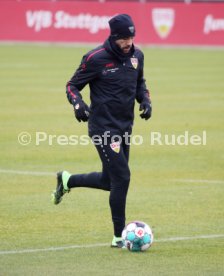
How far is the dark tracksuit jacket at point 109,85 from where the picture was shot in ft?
30.8

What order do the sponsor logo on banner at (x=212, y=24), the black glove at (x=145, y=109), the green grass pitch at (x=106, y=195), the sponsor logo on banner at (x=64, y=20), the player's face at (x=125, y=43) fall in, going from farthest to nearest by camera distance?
the sponsor logo on banner at (x=64, y=20)
the sponsor logo on banner at (x=212, y=24)
the black glove at (x=145, y=109)
the player's face at (x=125, y=43)
the green grass pitch at (x=106, y=195)

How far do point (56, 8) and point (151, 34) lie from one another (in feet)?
14.8

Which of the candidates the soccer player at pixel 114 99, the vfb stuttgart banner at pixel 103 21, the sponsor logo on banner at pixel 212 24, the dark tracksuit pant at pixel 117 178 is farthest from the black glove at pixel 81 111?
the sponsor logo on banner at pixel 212 24

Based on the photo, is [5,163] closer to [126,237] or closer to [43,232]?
[43,232]

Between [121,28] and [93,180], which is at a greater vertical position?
[121,28]

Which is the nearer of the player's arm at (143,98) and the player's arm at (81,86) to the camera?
the player's arm at (81,86)

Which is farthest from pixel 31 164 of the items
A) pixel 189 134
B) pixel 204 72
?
pixel 204 72

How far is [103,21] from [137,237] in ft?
114

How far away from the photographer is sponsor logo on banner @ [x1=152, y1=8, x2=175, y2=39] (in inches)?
1654

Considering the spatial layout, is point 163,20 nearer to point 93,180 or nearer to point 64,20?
point 64,20

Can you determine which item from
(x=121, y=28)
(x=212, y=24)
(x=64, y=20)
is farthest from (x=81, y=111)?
(x=64, y=20)

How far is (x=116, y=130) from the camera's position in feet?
30.9

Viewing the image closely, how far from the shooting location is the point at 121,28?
9.18m

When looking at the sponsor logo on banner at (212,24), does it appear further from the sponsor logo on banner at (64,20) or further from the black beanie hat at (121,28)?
the black beanie hat at (121,28)
